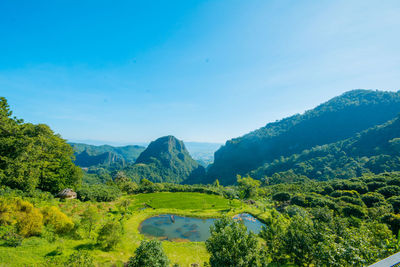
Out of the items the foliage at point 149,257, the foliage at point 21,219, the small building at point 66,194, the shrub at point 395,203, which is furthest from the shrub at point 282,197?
the small building at point 66,194

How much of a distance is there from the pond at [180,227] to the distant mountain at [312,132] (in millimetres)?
120833

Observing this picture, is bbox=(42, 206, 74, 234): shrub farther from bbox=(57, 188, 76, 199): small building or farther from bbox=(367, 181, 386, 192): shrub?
bbox=(367, 181, 386, 192): shrub

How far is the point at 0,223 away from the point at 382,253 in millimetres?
25885

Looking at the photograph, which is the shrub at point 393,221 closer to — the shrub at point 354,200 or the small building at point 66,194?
the shrub at point 354,200

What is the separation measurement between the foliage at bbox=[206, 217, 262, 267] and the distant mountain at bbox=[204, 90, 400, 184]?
138m

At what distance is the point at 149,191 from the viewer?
48.0 meters

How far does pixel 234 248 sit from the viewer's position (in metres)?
10.0

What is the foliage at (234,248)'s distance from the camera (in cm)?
977

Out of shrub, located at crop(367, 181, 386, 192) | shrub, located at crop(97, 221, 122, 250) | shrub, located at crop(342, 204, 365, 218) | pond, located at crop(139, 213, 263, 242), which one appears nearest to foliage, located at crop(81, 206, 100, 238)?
shrub, located at crop(97, 221, 122, 250)

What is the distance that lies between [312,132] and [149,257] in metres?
197

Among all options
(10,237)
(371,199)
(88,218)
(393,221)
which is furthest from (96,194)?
(371,199)

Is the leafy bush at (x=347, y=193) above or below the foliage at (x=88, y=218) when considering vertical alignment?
below

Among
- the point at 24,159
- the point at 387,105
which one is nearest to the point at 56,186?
the point at 24,159

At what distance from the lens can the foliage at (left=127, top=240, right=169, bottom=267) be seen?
34.3 feet
